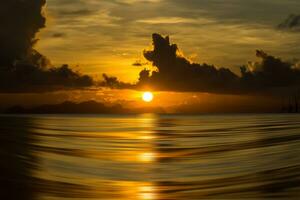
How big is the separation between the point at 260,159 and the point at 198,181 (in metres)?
14.0

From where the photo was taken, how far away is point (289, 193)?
24.0 meters

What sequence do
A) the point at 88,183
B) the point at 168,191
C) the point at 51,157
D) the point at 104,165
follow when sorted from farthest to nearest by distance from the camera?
the point at 51,157, the point at 104,165, the point at 88,183, the point at 168,191

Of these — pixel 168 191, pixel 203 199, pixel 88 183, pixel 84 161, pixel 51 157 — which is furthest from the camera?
pixel 51 157

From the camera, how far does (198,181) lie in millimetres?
29062

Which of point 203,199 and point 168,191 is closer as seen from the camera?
point 203,199

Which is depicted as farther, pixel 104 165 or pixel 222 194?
pixel 104 165

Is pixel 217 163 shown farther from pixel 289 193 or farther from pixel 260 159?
pixel 289 193

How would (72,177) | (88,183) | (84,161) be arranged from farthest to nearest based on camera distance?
1. (84,161)
2. (72,177)
3. (88,183)

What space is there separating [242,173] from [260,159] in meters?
9.41

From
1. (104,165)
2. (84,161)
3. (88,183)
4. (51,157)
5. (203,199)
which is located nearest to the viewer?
(203,199)

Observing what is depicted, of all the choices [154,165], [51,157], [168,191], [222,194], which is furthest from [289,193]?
[51,157]

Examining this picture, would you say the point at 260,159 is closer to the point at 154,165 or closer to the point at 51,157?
the point at 154,165

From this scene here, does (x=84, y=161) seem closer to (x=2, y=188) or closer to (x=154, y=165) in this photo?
(x=154, y=165)

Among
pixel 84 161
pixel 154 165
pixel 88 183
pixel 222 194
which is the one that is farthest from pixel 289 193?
pixel 84 161
